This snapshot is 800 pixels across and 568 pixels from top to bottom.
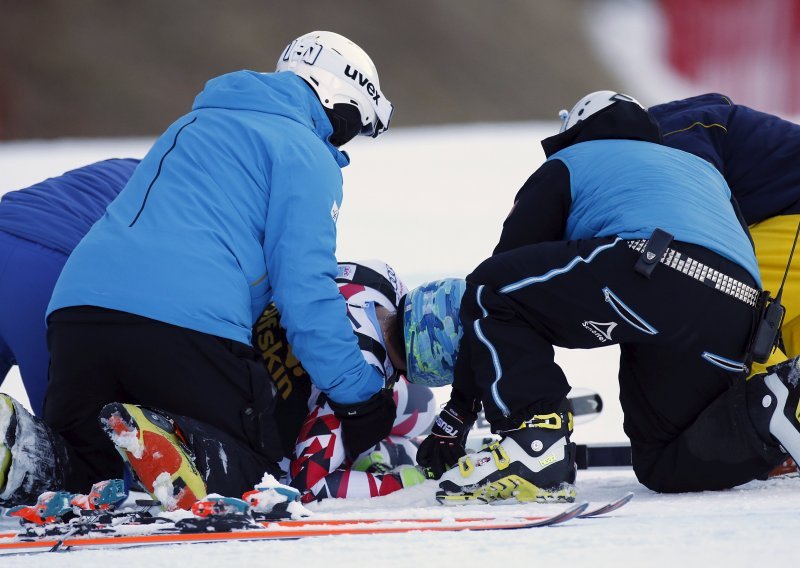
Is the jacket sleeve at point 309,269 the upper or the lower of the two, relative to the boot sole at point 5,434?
upper

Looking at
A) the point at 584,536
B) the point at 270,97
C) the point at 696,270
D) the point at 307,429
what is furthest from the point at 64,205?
the point at 584,536

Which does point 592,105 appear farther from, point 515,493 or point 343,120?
point 515,493

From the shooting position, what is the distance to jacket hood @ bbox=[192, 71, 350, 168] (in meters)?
2.76

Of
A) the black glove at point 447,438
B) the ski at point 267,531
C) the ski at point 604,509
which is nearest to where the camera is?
the ski at point 267,531

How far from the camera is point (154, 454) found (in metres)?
2.25

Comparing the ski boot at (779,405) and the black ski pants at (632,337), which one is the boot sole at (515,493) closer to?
the black ski pants at (632,337)

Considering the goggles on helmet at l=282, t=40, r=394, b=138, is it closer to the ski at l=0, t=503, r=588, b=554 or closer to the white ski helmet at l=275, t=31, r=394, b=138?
the white ski helmet at l=275, t=31, r=394, b=138

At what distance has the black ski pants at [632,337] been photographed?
2.51 m

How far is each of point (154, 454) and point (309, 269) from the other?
2.00 feet

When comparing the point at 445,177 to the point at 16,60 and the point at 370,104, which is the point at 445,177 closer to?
the point at 370,104

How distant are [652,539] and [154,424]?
3.53 ft

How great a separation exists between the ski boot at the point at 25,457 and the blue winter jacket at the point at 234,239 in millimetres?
285

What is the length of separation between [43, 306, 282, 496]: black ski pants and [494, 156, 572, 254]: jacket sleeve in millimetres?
758

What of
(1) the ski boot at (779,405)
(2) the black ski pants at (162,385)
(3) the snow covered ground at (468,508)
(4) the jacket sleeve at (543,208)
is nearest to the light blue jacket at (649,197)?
(4) the jacket sleeve at (543,208)
